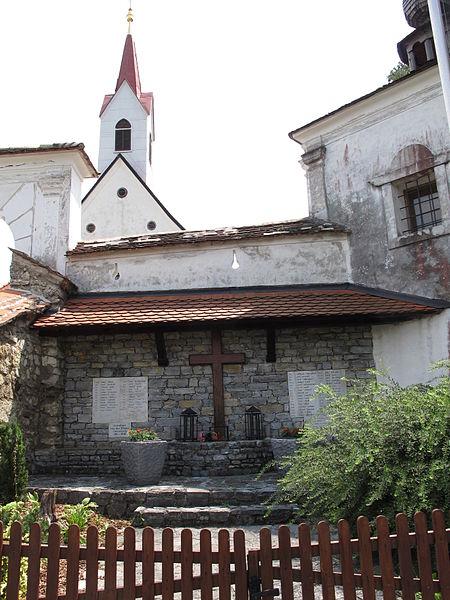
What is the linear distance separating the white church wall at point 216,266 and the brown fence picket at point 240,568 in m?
8.60

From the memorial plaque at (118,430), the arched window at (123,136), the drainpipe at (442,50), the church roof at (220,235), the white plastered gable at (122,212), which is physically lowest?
the memorial plaque at (118,430)

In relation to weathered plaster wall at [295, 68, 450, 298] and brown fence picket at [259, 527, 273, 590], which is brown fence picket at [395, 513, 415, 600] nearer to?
brown fence picket at [259, 527, 273, 590]

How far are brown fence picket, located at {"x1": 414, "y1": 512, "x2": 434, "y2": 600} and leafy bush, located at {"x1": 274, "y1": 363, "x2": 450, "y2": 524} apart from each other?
1.05 meters

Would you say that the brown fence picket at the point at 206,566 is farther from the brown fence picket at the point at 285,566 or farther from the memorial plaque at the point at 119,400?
the memorial plaque at the point at 119,400

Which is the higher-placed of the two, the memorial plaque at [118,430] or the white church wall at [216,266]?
the white church wall at [216,266]

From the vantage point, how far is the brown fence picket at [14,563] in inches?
130

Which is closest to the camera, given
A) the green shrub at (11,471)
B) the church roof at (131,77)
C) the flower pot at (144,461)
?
the green shrub at (11,471)

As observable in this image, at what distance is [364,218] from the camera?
1181 centimetres

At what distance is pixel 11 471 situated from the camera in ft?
20.6

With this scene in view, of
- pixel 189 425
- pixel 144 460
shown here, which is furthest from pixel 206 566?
pixel 189 425

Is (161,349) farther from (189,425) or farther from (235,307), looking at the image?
(235,307)

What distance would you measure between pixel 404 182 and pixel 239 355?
17.4ft

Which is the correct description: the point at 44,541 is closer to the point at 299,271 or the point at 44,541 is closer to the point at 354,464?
the point at 354,464

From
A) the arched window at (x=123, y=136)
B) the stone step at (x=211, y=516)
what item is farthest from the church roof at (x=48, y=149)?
the arched window at (x=123, y=136)
